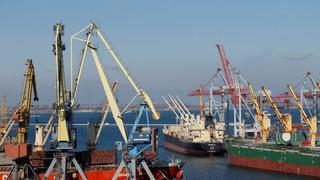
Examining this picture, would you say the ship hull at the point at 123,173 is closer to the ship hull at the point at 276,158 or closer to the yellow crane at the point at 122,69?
the yellow crane at the point at 122,69

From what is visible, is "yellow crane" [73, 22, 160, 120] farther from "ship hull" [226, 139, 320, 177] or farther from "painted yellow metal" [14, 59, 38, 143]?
"ship hull" [226, 139, 320, 177]

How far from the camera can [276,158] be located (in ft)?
220

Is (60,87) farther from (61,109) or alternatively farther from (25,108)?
(25,108)

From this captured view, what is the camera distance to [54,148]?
44.9m

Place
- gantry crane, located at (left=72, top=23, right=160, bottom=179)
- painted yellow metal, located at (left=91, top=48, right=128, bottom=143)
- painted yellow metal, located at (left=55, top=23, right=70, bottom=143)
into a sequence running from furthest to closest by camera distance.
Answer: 1. painted yellow metal, located at (left=91, top=48, right=128, bottom=143)
2. painted yellow metal, located at (left=55, top=23, right=70, bottom=143)
3. gantry crane, located at (left=72, top=23, right=160, bottom=179)

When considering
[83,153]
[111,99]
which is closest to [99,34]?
[111,99]

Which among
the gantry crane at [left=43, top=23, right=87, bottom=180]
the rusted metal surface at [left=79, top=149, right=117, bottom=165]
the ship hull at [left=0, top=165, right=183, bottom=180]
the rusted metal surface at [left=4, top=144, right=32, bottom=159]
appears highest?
the gantry crane at [left=43, top=23, right=87, bottom=180]

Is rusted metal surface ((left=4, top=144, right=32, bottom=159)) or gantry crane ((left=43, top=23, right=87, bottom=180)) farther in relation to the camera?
rusted metal surface ((left=4, top=144, right=32, bottom=159))

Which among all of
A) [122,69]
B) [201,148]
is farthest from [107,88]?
[201,148]

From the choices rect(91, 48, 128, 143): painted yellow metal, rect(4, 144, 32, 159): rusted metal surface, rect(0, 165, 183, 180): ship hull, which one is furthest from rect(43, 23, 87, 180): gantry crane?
rect(91, 48, 128, 143): painted yellow metal

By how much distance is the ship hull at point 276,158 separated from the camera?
6193 centimetres

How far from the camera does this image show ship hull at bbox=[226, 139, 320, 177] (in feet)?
203

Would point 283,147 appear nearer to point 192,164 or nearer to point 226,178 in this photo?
point 226,178

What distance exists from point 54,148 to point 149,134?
23.0ft
